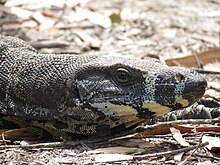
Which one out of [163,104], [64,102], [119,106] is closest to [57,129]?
[64,102]

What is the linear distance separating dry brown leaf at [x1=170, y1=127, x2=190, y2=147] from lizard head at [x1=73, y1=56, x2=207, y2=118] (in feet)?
0.95

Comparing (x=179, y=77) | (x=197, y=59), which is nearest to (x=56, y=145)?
(x=179, y=77)

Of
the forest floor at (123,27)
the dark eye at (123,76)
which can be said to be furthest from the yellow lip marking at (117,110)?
the forest floor at (123,27)

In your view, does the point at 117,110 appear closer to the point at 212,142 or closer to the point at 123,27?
the point at 212,142

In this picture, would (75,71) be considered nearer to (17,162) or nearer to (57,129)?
(57,129)

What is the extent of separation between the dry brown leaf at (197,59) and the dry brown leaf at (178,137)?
2.16 meters

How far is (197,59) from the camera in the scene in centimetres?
684

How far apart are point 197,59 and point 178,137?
8.03ft

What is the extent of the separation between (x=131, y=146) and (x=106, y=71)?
1.70 feet

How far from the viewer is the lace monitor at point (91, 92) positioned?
4.19 metres

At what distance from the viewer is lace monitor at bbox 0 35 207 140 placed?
4191 millimetres

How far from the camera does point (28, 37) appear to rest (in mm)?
7652

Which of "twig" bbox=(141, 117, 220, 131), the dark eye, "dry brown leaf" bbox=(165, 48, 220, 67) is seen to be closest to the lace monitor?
the dark eye

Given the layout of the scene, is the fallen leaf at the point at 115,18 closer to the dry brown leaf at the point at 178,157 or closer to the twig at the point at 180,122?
the twig at the point at 180,122
